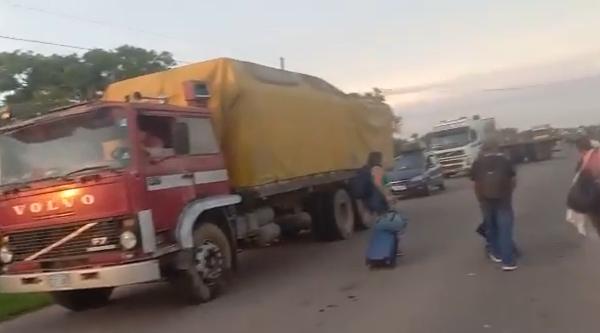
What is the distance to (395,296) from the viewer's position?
8461 mm

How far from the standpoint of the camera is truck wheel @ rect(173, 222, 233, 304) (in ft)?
29.6

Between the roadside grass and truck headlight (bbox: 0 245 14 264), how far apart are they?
63.2 inches

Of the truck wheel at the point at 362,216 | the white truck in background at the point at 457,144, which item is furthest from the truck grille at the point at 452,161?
the truck wheel at the point at 362,216

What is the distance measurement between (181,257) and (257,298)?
1.12 metres

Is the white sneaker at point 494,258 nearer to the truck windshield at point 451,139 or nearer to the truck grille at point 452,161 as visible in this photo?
the truck grille at point 452,161

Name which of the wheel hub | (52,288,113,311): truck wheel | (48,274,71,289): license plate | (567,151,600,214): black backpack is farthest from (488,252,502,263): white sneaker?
(48,274,71,289): license plate

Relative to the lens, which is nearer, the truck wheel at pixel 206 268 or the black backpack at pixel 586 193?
the black backpack at pixel 586 193

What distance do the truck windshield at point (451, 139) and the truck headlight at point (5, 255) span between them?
1063 inches

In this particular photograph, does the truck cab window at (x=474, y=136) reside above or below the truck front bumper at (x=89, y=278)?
above

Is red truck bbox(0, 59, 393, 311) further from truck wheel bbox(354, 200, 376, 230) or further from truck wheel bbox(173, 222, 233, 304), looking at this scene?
truck wheel bbox(354, 200, 376, 230)

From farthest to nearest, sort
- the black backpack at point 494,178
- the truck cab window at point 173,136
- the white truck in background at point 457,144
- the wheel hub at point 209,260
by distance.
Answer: the white truck in background at point 457,144
the black backpack at point 494,178
the wheel hub at point 209,260
the truck cab window at point 173,136

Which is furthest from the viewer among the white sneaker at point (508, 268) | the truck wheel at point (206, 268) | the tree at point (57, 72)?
the tree at point (57, 72)

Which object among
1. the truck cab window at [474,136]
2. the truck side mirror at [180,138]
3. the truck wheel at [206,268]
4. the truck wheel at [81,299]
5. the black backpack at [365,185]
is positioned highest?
the truck side mirror at [180,138]

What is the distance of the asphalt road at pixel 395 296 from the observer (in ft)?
23.6
